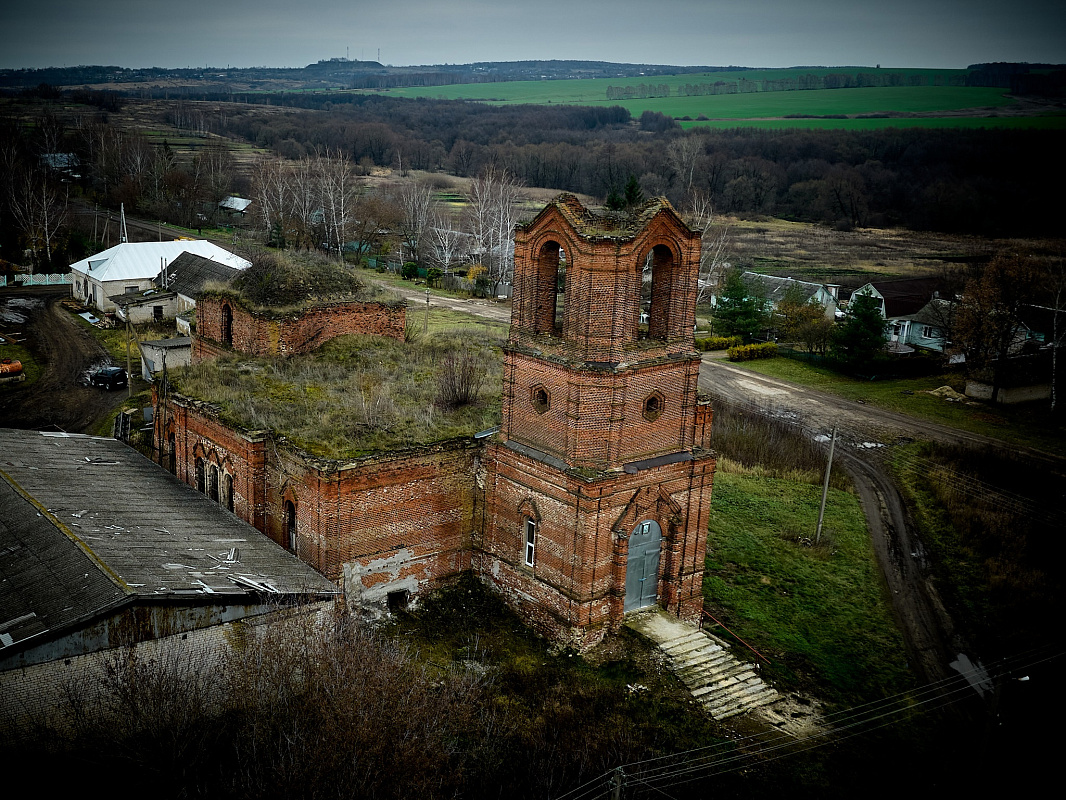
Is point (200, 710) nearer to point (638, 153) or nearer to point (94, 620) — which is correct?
point (94, 620)

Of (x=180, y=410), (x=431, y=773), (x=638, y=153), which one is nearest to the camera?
(x=431, y=773)

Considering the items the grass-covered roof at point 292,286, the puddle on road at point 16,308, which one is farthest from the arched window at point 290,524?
the puddle on road at point 16,308

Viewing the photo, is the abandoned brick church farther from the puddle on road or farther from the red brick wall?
the puddle on road

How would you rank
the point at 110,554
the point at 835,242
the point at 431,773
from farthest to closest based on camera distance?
the point at 835,242, the point at 110,554, the point at 431,773

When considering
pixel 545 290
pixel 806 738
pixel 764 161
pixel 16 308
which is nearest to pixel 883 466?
pixel 806 738

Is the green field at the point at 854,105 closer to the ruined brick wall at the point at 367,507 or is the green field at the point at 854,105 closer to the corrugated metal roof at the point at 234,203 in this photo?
the corrugated metal roof at the point at 234,203

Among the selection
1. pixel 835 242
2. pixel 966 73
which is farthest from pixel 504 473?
pixel 966 73
